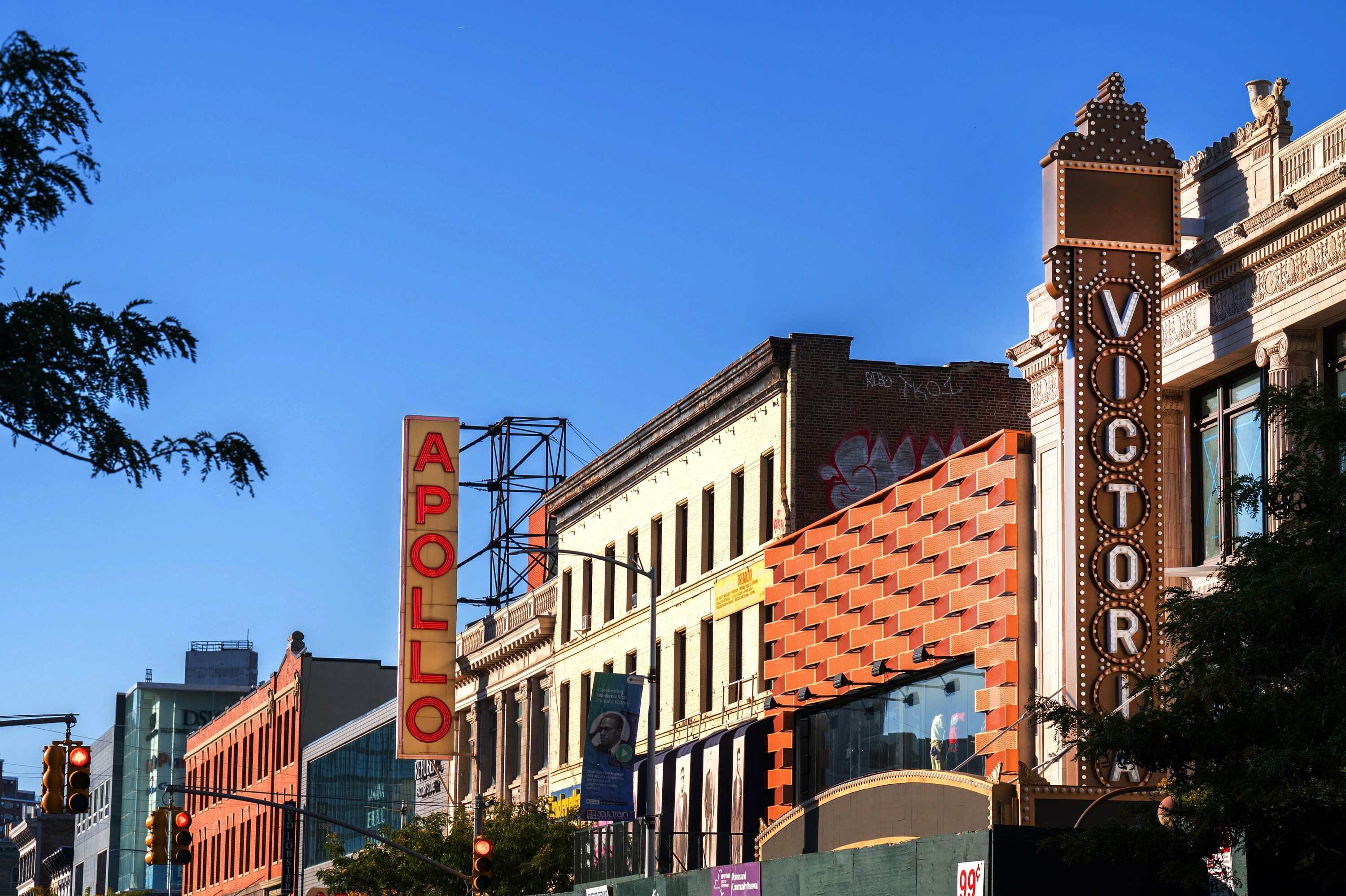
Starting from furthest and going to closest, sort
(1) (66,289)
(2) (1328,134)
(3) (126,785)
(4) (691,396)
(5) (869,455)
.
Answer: (3) (126,785) < (4) (691,396) < (5) (869,455) < (2) (1328,134) < (1) (66,289)

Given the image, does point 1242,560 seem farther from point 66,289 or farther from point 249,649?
point 249,649

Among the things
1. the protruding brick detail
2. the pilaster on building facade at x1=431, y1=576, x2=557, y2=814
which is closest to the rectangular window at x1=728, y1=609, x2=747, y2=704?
the protruding brick detail

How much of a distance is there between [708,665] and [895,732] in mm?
10636

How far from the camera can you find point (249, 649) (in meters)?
152

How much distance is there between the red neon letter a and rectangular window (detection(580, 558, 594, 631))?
9.05 m

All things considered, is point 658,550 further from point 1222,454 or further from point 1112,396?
point 1222,454

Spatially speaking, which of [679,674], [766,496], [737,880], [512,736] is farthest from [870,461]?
[512,736]

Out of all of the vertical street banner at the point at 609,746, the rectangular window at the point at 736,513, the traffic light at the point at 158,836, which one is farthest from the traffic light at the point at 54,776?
the rectangular window at the point at 736,513

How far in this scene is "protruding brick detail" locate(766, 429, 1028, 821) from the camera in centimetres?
3005

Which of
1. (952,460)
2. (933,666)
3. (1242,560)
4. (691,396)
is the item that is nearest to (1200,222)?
(952,460)

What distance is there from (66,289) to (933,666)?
23458 mm

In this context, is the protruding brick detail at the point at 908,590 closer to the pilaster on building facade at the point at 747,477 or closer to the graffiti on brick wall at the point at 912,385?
the pilaster on building facade at the point at 747,477

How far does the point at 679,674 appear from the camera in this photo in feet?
150

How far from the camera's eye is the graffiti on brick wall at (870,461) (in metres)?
40.5
